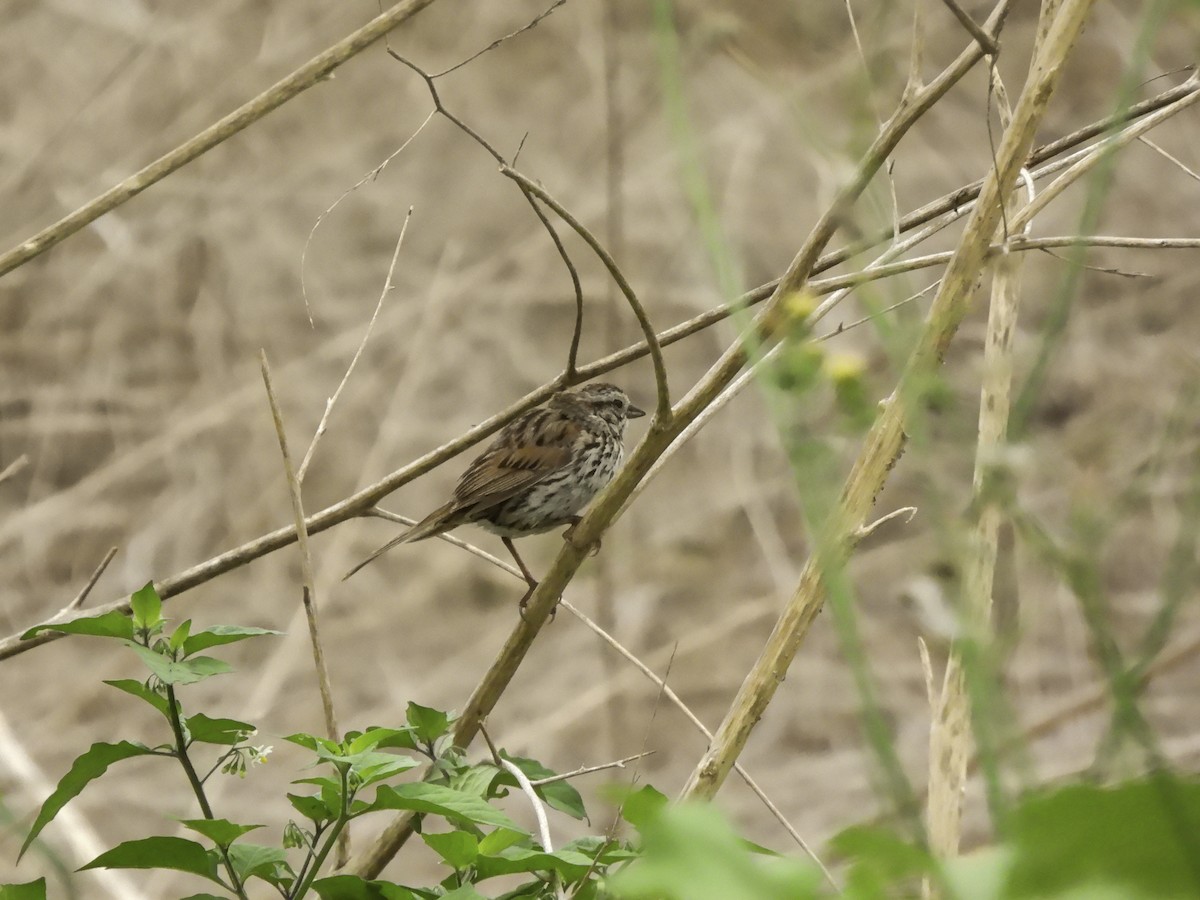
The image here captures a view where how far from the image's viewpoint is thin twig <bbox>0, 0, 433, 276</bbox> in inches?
63.0

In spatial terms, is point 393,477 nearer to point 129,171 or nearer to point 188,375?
point 188,375

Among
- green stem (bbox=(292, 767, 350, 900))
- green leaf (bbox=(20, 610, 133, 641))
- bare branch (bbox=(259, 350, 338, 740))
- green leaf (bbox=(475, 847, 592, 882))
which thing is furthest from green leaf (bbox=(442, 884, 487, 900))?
bare branch (bbox=(259, 350, 338, 740))

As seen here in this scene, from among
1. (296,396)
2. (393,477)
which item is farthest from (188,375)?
(393,477)

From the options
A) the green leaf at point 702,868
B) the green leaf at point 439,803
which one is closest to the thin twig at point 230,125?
the green leaf at point 439,803

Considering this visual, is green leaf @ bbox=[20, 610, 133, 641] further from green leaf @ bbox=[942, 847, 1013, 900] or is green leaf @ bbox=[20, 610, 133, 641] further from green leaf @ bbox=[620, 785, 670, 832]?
green leaf @ bbox=[942, 847, 1013, 900]

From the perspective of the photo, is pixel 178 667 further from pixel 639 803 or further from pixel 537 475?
pixel 537 475

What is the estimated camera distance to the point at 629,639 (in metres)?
4.60

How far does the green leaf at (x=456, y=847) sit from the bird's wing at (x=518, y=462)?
1.91m

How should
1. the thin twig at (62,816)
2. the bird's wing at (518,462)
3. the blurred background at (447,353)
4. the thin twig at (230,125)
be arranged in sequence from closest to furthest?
1. the thin twig at (230,125)
2. the bird's wing at (518,462)
3. the thin twig at (62,816)
4. the blurred background at (447,353)

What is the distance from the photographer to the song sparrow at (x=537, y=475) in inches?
119

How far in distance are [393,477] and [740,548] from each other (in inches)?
126

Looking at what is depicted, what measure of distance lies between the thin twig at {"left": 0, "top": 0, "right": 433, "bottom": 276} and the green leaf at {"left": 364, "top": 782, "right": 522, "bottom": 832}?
92cm

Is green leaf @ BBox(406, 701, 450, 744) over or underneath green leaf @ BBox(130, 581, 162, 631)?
underneath

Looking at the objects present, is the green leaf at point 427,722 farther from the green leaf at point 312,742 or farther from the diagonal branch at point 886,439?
the diagonal branch at point 886,439
